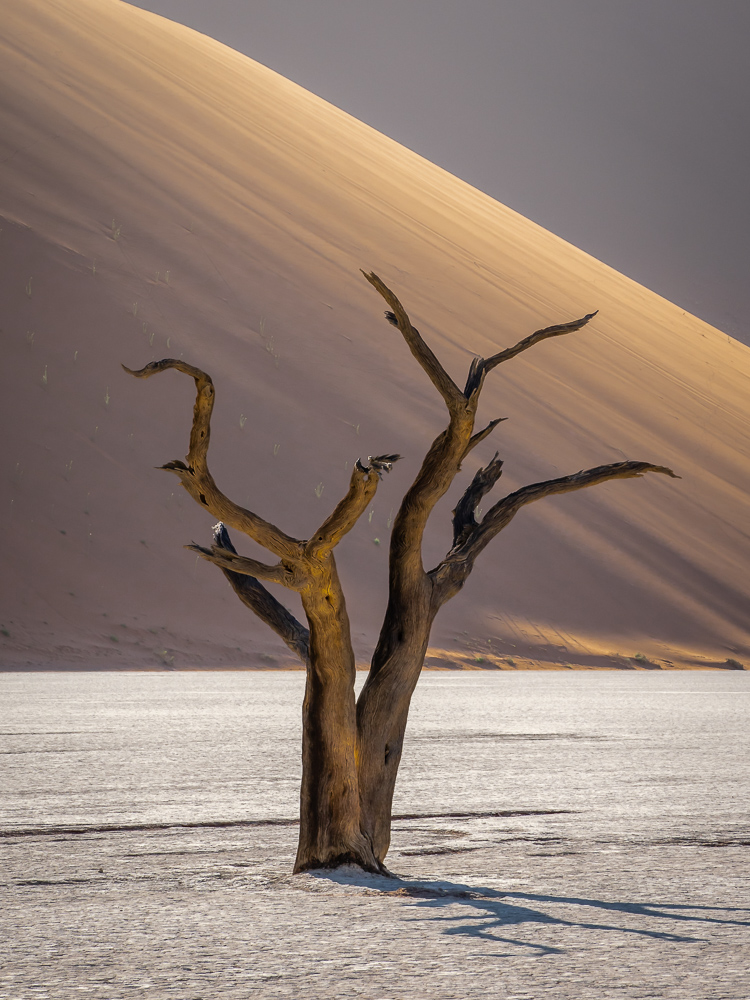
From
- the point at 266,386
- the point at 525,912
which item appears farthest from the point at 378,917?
the point at 266,386

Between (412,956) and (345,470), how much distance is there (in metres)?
24.9

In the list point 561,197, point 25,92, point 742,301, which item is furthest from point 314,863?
point 561,197

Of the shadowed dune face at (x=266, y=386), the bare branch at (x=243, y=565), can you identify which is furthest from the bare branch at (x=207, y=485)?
the shadowed dune face at (x=266, y=386)

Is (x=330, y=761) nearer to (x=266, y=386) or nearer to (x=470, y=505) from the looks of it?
(x=470, y=505)

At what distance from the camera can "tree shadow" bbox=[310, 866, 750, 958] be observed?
16.5ft

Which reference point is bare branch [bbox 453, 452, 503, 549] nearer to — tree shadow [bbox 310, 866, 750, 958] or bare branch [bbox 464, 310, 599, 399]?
bare branch [bbox 464, 310, 599, 399]

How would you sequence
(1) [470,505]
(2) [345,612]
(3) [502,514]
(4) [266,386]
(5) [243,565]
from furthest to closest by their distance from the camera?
1. (4) [266,386]
2. (1) [470,505]
3. (3) [502,514]
4. (2) [345,612]
5. (5) [243,565]

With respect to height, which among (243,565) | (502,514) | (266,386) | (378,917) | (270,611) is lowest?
(378,917)

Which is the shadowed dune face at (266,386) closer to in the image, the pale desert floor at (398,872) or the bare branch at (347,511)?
the pale desert floor at (398,872)

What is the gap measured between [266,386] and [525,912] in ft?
84.2

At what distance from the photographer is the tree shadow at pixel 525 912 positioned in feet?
16.5

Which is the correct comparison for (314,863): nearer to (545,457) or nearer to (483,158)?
(545,457)

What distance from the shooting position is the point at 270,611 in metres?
→ 6.59

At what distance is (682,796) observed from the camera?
8.55m
